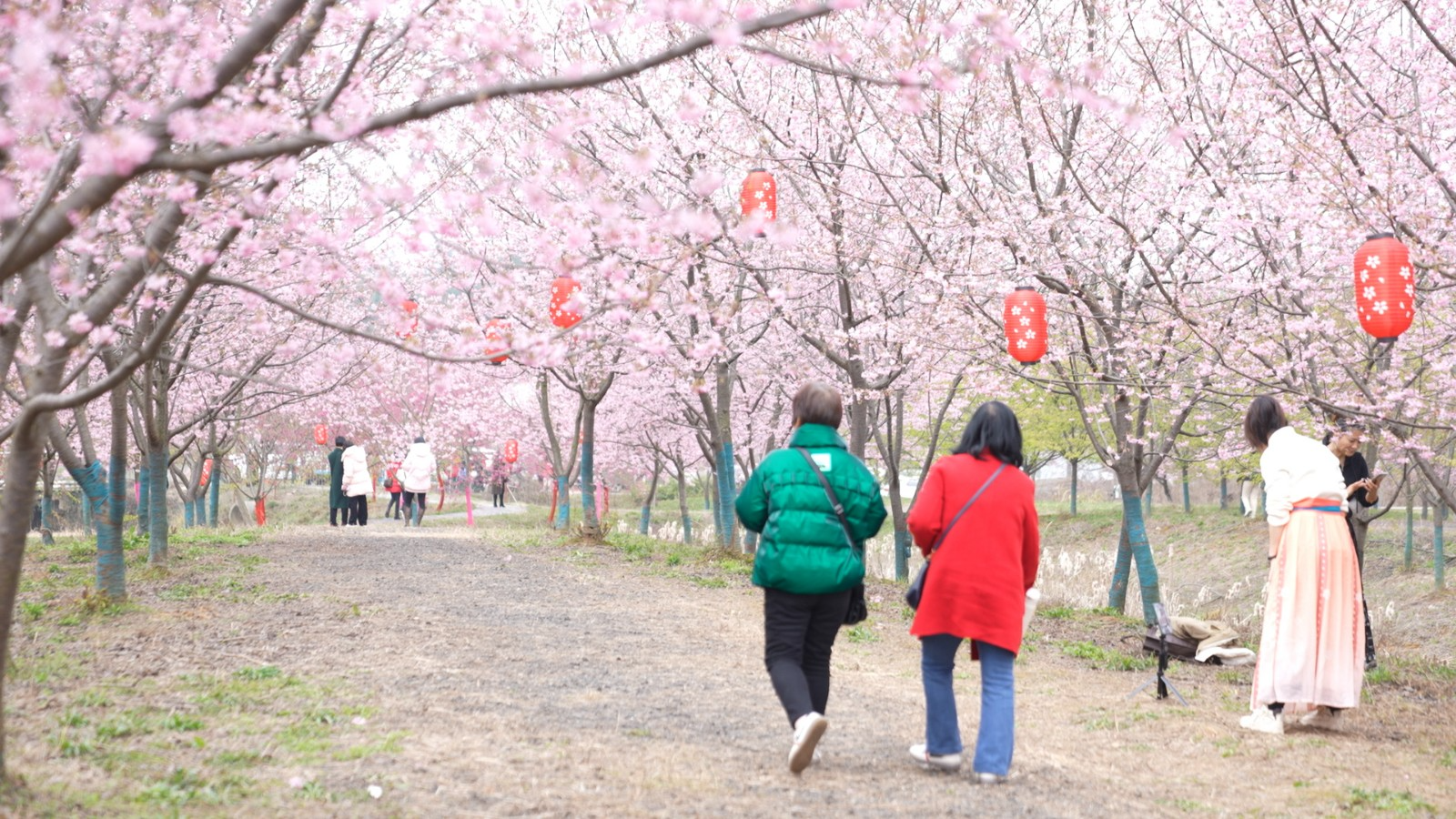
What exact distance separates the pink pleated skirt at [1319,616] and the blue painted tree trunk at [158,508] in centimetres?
985

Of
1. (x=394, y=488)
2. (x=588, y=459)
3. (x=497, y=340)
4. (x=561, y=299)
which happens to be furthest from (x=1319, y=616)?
(x=394, y=488)

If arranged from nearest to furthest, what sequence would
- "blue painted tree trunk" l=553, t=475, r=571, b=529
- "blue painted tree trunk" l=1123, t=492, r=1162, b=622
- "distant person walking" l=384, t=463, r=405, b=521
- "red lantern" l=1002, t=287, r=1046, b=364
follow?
"red lantern" l=1002, t=287, r=1046, b=364 < "blue painted tree trunk" l=1123, t=492, r=1162, b=622 < "blue painted tree trunk" l=553, t=475, r=571, b=529 < "distant person walking" l=384, t=463, r=405, b=521

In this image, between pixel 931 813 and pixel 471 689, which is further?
pixel 471 689

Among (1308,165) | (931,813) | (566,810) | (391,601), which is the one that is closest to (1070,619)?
(1308,165)

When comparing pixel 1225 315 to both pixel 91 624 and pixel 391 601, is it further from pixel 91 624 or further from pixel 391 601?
pixel 91 624

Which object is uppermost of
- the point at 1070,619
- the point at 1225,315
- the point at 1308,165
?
the point at 1308,165

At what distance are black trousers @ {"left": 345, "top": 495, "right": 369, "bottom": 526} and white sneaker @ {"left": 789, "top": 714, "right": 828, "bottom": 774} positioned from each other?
54.0ft

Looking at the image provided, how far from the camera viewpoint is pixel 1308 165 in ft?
24.9

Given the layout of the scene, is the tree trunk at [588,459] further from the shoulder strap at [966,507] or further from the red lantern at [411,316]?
the shoulder strap at [966,507]

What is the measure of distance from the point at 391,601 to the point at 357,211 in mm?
4459

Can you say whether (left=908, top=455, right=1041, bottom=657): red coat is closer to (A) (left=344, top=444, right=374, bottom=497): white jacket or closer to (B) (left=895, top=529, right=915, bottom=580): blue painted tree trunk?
(B) (left=895, top=529, right=915, bottom=580): blue painted tree trunk

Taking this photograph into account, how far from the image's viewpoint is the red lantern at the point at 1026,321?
28.8 ft

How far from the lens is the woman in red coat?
4.59 metres

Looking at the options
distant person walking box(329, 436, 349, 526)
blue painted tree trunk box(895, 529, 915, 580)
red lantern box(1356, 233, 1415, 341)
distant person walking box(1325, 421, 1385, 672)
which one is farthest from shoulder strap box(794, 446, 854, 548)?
distant person walking box(329, 436, 349, 526)
